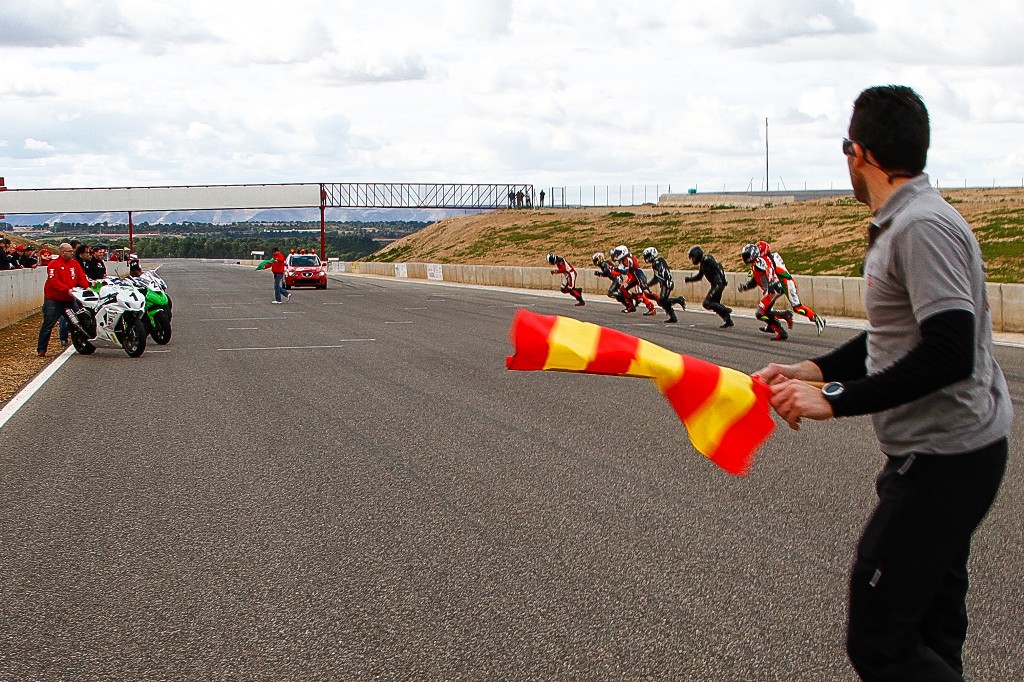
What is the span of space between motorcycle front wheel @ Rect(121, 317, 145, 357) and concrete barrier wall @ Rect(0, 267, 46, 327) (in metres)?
8.29

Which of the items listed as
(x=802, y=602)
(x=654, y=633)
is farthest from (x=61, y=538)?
(x=802, y=602)

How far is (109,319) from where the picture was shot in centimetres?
1706

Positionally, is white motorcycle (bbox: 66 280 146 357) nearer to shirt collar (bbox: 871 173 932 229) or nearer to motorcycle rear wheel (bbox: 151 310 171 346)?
motorcycle rear wheel (bbox: 151 310 171 346)

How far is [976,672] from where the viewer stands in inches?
168

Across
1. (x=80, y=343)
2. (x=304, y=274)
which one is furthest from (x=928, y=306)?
(x=304, y=274)

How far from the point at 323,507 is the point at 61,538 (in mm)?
1406

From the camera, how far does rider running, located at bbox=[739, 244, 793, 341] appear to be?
19062 mm

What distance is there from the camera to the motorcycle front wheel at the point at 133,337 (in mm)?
16844

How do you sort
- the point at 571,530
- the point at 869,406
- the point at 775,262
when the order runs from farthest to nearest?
the point at 775,262, the point at 571,530, the point at 869,406

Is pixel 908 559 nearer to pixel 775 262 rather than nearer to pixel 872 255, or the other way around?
pixel 872 255

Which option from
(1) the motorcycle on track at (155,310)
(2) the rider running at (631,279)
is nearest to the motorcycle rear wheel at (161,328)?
(1) the motorcycle on track at (155,310)

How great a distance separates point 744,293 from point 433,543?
2372 cm

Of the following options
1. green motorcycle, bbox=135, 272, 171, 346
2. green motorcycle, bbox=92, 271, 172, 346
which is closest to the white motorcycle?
green motorcycle, bbox=92, 271, 172, 346

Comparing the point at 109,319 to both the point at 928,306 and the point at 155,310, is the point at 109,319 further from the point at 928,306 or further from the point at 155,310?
the point at 928,306
